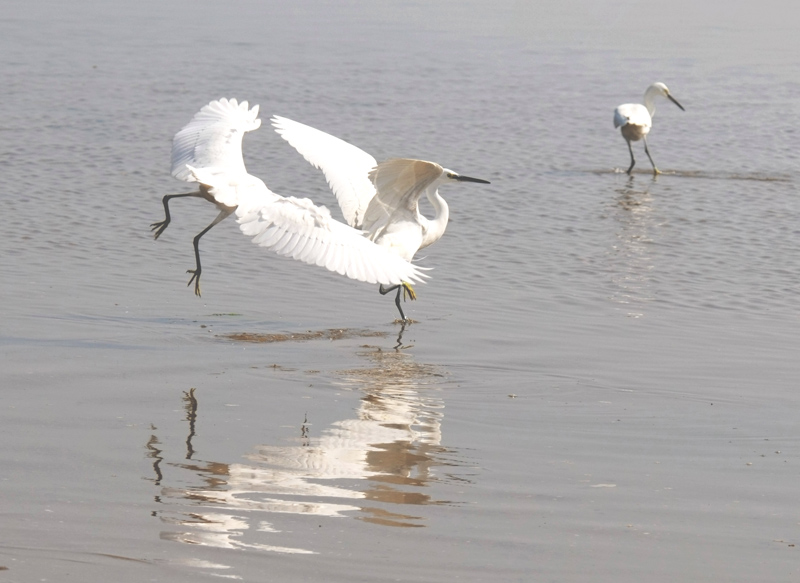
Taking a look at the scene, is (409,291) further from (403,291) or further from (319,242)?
(319,242)

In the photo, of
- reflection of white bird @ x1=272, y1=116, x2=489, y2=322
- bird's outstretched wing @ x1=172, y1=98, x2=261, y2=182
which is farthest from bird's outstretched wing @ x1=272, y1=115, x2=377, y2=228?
bird's outstretched wing @ x1=172, y1=98, x2=261, y2=182

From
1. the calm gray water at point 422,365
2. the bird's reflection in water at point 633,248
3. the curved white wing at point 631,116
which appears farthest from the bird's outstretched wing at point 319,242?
the curved white wing at point 631,116

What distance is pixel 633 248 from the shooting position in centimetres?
1064

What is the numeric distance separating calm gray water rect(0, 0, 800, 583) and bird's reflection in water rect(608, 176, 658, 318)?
6cm

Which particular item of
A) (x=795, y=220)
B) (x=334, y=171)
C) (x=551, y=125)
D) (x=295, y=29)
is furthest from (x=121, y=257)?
(x=295, y=29)

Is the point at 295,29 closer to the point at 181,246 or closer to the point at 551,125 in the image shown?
the point at 551,125

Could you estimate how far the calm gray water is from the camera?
4.26 meters

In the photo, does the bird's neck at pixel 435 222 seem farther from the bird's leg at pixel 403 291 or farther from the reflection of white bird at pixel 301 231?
the reflection of white bird at pixel 301 231

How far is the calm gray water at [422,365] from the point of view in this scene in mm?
4258

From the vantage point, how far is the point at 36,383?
19.8ft

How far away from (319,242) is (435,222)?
2.32 meters

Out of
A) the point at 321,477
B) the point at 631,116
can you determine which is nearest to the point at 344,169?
the point at 321,477

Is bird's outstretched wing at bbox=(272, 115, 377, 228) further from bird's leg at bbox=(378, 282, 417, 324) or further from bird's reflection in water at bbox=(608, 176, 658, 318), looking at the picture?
bird's reflection in water at bbox=(608, 176, 658, 318)

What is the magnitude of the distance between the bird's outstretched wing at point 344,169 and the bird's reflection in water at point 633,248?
6.09 feet
